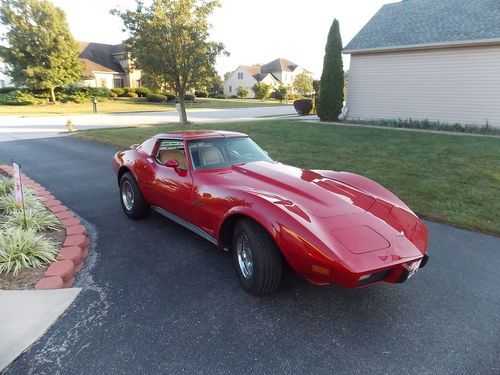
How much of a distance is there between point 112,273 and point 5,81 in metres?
56.4

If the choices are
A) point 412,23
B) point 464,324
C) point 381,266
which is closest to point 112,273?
point 381,266

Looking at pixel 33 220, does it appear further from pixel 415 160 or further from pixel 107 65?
pixel 107 65

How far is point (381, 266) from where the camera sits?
7.93 ft

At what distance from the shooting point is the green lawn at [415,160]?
205 inches

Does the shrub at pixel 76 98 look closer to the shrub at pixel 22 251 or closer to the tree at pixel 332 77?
the tree at pixel 332 77

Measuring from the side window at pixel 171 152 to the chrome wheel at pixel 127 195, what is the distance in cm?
76

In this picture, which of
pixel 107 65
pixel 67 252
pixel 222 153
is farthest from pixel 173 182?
pixel 107 65

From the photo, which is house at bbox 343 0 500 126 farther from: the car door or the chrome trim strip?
the chrome trim strip

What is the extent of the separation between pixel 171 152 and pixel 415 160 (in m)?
5.91

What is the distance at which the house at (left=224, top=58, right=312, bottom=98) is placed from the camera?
70625 millimetres

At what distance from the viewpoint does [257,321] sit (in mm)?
2701

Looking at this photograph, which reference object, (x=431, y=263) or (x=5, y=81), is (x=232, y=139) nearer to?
(x=431, y=263)

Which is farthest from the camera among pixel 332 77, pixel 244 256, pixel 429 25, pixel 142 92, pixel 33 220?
pixel 142 92

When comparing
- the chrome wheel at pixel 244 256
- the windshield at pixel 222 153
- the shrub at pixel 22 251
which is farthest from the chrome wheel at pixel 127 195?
the chrome wheel at pixel 244 256
